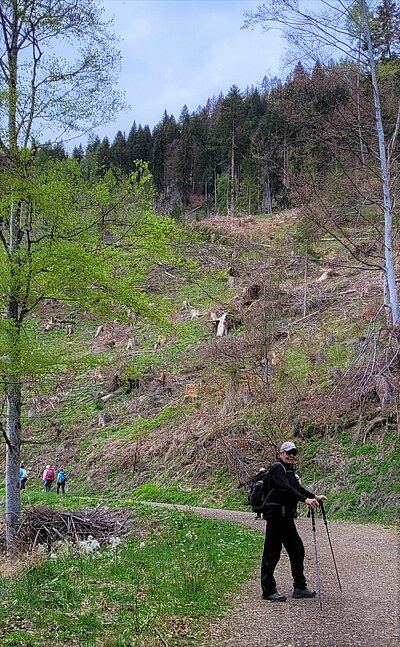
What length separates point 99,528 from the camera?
1084 cm

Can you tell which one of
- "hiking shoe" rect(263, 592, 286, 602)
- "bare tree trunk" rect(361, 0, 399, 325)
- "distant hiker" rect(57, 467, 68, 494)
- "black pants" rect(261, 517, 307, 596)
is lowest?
"distant hiker" rect(57, 467, 68, 494)

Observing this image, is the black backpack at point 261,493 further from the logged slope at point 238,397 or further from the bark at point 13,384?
the bark at point 13,384

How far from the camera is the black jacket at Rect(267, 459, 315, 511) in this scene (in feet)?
18.8

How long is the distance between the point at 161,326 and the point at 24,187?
377 cm

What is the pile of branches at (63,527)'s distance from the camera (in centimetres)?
1023

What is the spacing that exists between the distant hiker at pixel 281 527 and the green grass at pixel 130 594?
0.59m

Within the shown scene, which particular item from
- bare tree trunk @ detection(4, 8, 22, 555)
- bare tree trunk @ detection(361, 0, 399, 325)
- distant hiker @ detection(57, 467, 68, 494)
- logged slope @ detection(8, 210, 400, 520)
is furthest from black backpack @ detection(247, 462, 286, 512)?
distant hiker @ detection(57, 467, 68, 494)

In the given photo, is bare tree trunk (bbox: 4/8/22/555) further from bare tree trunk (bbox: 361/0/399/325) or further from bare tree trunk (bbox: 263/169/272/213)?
bare tree trunk (bbox: 263/169/272/213)

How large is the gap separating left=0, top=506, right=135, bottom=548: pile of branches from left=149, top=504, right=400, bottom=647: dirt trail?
13.5ft

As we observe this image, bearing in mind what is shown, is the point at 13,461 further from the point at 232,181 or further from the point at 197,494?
the point at 232,181

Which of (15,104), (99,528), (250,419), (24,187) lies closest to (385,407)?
(250,419)

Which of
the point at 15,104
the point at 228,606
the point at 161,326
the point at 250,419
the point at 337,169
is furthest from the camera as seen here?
the point at 250,419

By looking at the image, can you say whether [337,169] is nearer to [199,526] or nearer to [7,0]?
[7,0]

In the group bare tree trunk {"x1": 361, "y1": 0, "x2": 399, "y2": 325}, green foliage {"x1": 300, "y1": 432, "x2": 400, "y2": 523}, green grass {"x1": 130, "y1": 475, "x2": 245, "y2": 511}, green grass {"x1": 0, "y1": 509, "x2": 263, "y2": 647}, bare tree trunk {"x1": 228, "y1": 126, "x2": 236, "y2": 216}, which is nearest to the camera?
green grass {"x1": 0, "y1": 509, "x2": 263, "y2": 647}
